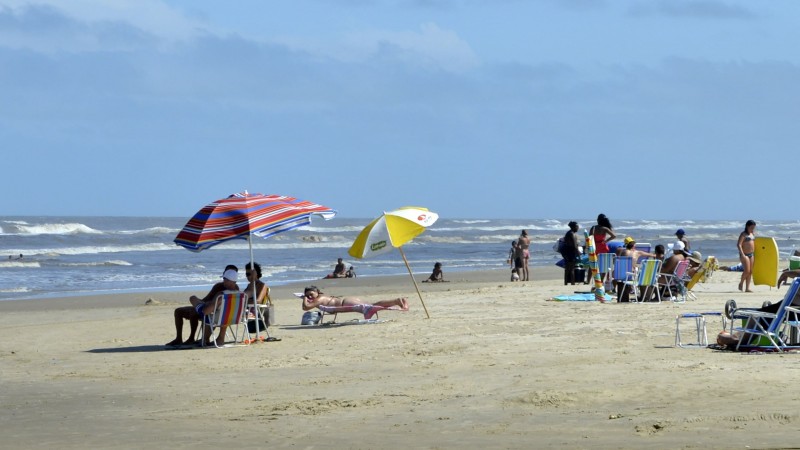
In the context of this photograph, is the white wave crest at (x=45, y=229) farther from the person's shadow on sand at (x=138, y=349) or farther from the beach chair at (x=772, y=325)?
the beach chair at (x=772, y=325)

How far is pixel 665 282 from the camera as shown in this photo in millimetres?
16000

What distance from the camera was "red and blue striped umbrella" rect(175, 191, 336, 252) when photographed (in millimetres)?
12117

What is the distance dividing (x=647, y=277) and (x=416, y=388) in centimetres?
770

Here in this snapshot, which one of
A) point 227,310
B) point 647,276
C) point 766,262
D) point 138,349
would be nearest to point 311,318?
point 227,310

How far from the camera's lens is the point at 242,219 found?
12141 mm

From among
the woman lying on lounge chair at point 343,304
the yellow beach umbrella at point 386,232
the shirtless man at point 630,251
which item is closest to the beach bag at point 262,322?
the woman lying on lounge chair at point 343,304

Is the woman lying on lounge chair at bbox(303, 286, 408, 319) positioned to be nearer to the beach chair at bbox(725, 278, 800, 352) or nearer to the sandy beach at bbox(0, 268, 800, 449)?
the sandy beach at bbox(0, 268, 800, 449)

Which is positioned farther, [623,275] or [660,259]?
[660,259]

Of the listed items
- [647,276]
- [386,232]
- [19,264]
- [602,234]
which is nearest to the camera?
[386,232]

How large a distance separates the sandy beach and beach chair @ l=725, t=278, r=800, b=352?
9.1 inches

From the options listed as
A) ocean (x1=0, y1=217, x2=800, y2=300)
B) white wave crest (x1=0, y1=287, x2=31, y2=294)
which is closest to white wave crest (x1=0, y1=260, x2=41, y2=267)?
ocean (x1=0, y1=217, x2=800, y2=300)

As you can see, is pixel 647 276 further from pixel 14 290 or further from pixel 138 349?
pixel 14 290

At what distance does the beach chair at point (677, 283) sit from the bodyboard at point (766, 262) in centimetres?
208

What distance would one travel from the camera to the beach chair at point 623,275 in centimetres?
1587
